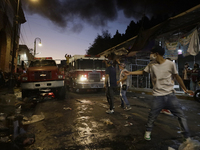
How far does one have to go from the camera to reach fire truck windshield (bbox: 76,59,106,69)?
415 inches

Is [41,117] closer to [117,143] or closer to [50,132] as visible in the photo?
[50,132]

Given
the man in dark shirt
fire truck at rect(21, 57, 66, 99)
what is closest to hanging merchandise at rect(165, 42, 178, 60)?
the man in dark shirt

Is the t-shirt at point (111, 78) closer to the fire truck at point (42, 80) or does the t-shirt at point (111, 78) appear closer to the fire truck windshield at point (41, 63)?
the fire truck at point (42, 80)

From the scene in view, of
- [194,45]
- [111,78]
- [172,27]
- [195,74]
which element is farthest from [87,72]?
[194,45]

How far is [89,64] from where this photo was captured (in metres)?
10.8

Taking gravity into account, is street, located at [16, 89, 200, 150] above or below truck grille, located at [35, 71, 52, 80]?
below

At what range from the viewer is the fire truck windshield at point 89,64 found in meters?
10.5

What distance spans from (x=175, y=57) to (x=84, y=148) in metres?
8.64

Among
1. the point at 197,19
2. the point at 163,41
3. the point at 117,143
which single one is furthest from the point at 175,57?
the point at 117,143

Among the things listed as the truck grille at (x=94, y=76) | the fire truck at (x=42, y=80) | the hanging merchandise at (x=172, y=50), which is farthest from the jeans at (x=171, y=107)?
the truck grille at (x=94, y=76)

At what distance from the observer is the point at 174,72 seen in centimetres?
271

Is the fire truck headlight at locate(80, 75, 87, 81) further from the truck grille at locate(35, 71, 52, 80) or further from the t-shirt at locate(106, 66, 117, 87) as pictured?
the t-shirt at locate(106, 66, 117, 87)

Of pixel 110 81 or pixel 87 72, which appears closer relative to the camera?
pixel 110 81

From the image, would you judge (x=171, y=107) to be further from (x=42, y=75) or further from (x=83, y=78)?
(x=83, y=78)
